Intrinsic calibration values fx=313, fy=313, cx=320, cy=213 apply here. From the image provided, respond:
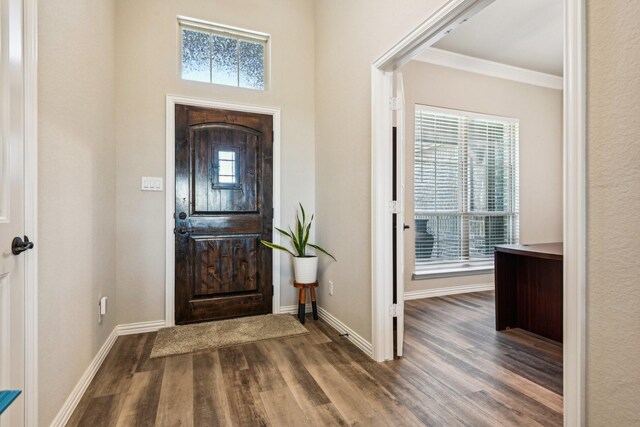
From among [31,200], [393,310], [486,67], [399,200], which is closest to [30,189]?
[31,200]

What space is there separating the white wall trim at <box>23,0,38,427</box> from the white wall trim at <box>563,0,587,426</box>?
208 cm

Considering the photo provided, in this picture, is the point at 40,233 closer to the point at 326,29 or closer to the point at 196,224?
the point at 196,224

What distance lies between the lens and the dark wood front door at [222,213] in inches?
114

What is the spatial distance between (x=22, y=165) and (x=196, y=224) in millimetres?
1698

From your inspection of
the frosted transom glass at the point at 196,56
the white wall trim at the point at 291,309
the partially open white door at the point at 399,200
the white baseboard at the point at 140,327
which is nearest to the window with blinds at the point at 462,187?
the white wall trim at the point at 291,309

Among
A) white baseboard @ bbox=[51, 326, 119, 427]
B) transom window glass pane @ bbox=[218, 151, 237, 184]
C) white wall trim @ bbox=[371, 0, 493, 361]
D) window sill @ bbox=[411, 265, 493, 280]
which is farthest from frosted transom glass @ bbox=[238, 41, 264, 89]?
window sill @ bbox=[411, 265, 493, 280]

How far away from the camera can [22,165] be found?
1276mm

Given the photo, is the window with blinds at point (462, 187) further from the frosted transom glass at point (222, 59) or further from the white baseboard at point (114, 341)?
the frosted transom glass at point (222, 59)

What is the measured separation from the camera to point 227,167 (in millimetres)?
3037

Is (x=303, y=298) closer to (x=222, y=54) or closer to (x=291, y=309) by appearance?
(x=291, y=309)

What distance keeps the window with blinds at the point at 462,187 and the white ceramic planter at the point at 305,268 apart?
1560 millimetres

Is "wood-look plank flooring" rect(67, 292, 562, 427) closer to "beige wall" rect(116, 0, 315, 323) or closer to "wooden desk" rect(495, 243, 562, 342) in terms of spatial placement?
"wooden desk" rect(495, 243, 562, 342)

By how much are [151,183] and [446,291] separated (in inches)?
139

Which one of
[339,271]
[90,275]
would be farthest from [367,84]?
[90,275]
